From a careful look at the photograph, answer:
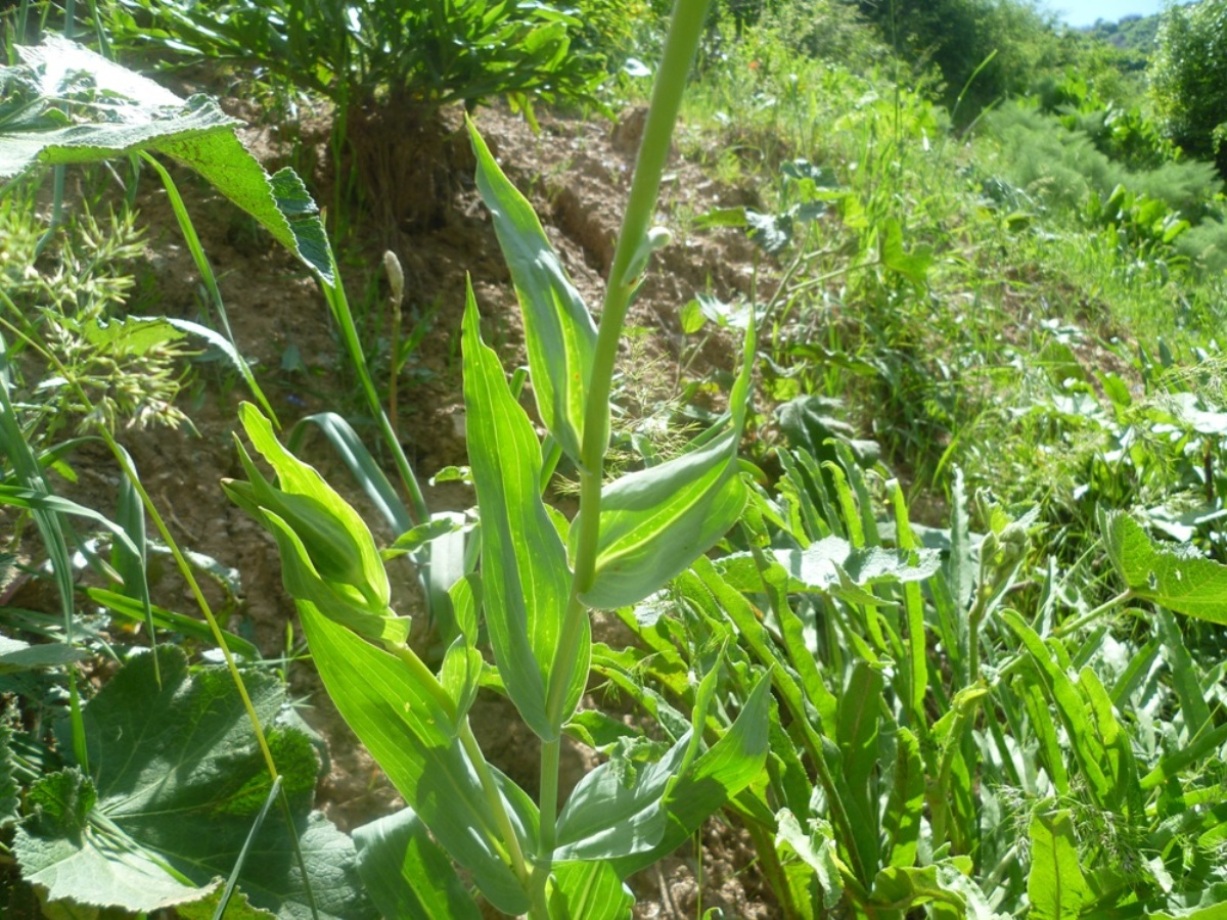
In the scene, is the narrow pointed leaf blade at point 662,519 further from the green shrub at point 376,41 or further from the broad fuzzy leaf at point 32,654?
the green shrub at point 376,41

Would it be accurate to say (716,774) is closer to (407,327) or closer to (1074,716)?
(1074,716)

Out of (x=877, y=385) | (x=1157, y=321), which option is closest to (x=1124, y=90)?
(x=1157, y=321)

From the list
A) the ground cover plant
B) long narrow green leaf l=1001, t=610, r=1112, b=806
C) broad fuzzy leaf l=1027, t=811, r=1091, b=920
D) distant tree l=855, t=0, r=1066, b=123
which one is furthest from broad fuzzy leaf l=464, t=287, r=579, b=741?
distant tree l=855, t=0, r=1066, b=123

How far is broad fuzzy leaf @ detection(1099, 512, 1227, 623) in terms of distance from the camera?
1.01 m

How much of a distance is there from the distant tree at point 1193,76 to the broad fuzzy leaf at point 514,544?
14787 millimetres

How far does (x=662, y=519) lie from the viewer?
702 mm

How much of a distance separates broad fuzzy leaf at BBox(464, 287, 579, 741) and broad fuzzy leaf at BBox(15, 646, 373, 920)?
0.77 ft

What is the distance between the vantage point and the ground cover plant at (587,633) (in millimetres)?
681

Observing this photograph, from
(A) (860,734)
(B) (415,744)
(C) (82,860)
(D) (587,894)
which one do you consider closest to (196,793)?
(C) (82,860)

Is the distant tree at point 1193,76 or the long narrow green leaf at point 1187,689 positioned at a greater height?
the distant tree at point 1193,76

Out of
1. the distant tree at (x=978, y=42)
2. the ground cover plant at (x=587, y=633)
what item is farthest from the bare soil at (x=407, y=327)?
the distant tree at (x=978, y=42)

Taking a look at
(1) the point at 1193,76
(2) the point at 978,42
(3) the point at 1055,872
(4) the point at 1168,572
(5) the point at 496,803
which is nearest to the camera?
(5) the point at 496,803

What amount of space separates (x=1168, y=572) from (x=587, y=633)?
63 centimetres

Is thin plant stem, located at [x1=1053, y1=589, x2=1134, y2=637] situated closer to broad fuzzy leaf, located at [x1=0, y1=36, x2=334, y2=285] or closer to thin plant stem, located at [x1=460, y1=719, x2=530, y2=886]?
thin plant stem, located at [x1=460, y1=719, x2=530, y2=886]
